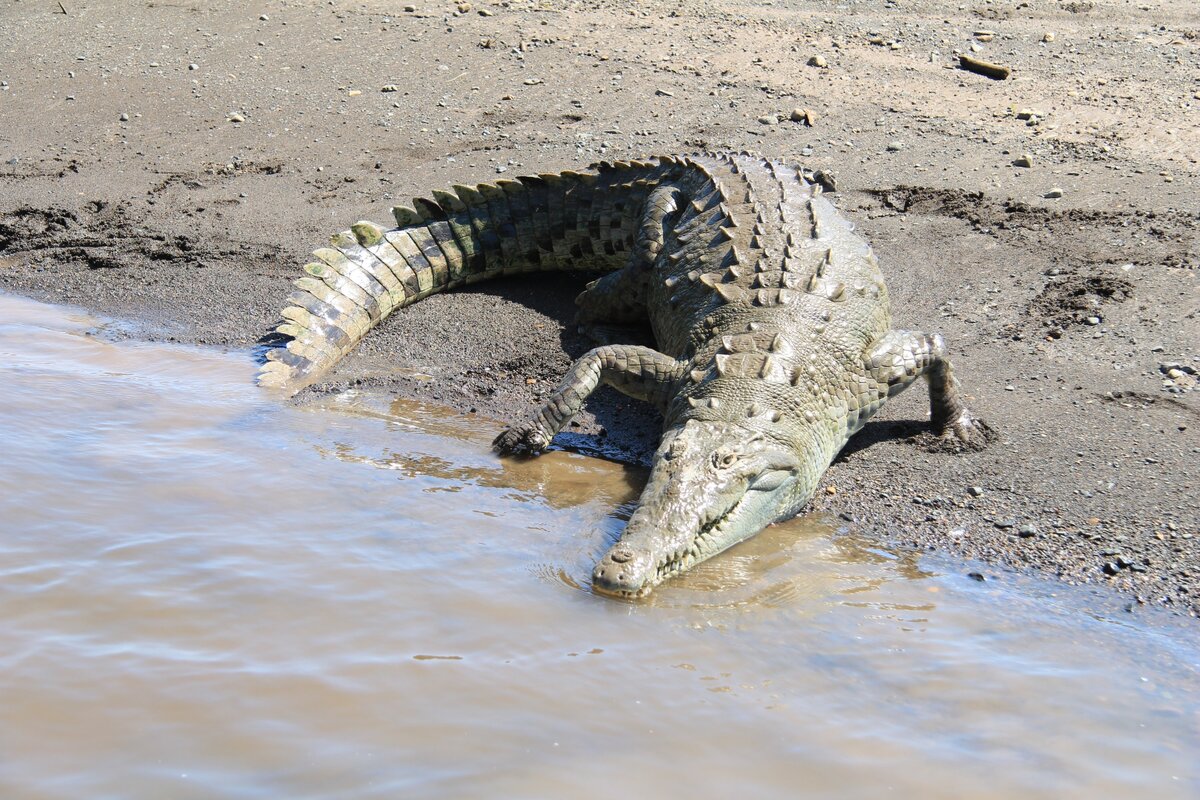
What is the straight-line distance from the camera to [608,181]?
6789mm

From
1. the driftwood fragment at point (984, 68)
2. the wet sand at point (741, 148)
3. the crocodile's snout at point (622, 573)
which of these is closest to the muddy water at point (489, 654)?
the crocodile's snout at point (622, 573)

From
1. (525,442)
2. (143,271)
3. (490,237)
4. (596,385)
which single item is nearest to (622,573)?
(525,442)

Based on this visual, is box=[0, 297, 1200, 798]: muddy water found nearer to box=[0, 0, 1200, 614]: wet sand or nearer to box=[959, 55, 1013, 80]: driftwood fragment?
box=[0, 0, 1200, 614]: wet sand

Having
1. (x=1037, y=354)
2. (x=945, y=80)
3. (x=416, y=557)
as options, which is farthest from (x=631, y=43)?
(x=416, y=557)

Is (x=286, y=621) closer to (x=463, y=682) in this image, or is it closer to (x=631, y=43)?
(x=463, y=682)

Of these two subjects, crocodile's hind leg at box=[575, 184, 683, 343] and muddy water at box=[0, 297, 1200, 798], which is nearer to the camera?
muddy water at box=[0, 297, 1200, 798]

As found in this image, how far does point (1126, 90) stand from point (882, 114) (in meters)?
1.91

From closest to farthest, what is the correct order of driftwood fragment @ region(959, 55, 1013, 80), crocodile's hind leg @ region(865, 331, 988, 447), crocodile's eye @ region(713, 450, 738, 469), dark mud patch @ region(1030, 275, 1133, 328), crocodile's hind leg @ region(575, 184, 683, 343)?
crocodile's eye @ region(713, 450, 738, 469), crocodile's hind leg @ region(865, 331, 988, 447), dark mud patch @ region(1030, 275, 1133, 328), crocodile's hind leg @ region(575, 184, 683, 343), driftwood fragment @ region(959, 55, 1013, 80)

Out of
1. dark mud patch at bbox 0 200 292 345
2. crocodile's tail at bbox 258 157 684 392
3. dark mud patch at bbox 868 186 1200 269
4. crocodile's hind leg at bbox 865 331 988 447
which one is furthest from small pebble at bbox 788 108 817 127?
dark mud patch at bbox 0 200 292 345

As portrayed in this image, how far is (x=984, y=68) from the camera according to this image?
913 cm

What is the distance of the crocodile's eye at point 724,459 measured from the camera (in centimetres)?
411

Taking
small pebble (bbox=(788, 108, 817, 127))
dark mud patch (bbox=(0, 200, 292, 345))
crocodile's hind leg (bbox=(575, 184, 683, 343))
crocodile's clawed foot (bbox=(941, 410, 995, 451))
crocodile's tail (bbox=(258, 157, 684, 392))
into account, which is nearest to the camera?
crocodile's clawed foot (bbox=(941, 410, 995, 451))

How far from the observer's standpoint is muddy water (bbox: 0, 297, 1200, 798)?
2.60m

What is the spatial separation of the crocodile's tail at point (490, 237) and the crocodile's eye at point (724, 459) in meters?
2.68
